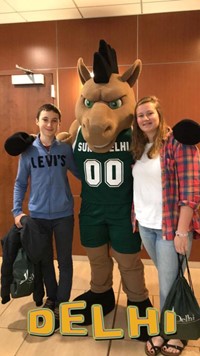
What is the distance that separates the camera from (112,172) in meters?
1.94

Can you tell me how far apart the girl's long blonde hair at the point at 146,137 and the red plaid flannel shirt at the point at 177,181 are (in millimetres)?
37

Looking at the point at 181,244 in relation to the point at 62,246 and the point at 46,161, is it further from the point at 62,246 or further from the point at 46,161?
the point at 46,161

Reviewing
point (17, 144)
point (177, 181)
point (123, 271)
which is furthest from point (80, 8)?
point (123, 271)

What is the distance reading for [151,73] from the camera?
9.97 ft

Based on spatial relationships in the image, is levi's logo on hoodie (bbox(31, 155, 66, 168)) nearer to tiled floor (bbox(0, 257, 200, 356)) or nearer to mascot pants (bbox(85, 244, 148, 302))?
mascot pants (bbox(85, 244, 148, 302))

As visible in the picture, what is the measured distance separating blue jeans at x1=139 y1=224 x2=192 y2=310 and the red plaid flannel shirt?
6 cm

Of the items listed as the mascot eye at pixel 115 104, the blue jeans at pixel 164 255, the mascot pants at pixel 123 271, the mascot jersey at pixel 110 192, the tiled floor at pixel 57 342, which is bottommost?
the tiled floor at pixel 57 342

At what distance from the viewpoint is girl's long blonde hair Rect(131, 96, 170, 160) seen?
1671 millimetres

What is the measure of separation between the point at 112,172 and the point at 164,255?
587mm

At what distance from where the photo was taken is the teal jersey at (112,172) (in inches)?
76.2

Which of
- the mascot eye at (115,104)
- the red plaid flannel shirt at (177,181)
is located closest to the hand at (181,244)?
the red plaid flannel shirt at (177,181)

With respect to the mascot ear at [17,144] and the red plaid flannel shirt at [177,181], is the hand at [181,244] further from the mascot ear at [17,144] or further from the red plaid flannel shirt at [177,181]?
the mascot ear at [17,144]

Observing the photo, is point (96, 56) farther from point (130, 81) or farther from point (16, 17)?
point (16, 17)

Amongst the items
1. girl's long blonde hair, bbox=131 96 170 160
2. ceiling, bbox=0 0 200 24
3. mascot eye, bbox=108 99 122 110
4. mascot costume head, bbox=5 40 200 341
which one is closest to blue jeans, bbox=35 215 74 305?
mascot costume head, bbox=5 40 200 341
